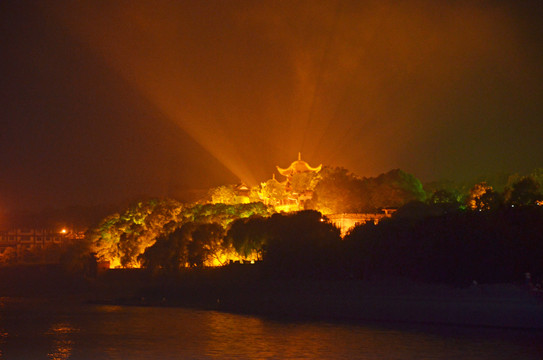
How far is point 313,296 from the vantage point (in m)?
42.8

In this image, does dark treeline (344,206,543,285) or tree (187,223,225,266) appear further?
tree (187,223,225,266)

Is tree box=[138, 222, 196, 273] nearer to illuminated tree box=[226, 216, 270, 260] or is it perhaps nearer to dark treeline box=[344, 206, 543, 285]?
illuminated tree box=[226, 216, 270, 260]

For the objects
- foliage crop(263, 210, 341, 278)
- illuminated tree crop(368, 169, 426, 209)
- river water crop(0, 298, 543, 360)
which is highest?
illuminated tree crop(368, 169, 426, 209)

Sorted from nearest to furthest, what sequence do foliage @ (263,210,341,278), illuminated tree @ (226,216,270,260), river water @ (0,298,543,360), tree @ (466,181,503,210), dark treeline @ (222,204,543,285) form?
river water @ (0,298,543,360), dark treeline @ (222,204,543,285), foliage @ (263,210,341,278), illuminated tree @ (226,216,270,260), tree @ (466,181,503,210)

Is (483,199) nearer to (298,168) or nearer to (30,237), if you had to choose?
(298,168)

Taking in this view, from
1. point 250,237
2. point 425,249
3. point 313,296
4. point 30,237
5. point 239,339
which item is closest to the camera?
point 239,339

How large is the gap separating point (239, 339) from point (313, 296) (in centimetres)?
1129

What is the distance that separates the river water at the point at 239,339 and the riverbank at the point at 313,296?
152 centimetres

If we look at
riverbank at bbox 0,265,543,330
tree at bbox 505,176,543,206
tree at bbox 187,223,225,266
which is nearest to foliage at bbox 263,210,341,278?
riverbank at bbox 0,265,543,330

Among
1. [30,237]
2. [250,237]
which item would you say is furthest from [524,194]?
[30,237]

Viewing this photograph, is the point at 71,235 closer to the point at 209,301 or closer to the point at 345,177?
the point at 345,177

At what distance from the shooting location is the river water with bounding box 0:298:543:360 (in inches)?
1097

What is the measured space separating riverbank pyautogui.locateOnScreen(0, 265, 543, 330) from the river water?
1516mm

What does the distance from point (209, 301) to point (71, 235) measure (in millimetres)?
55831
